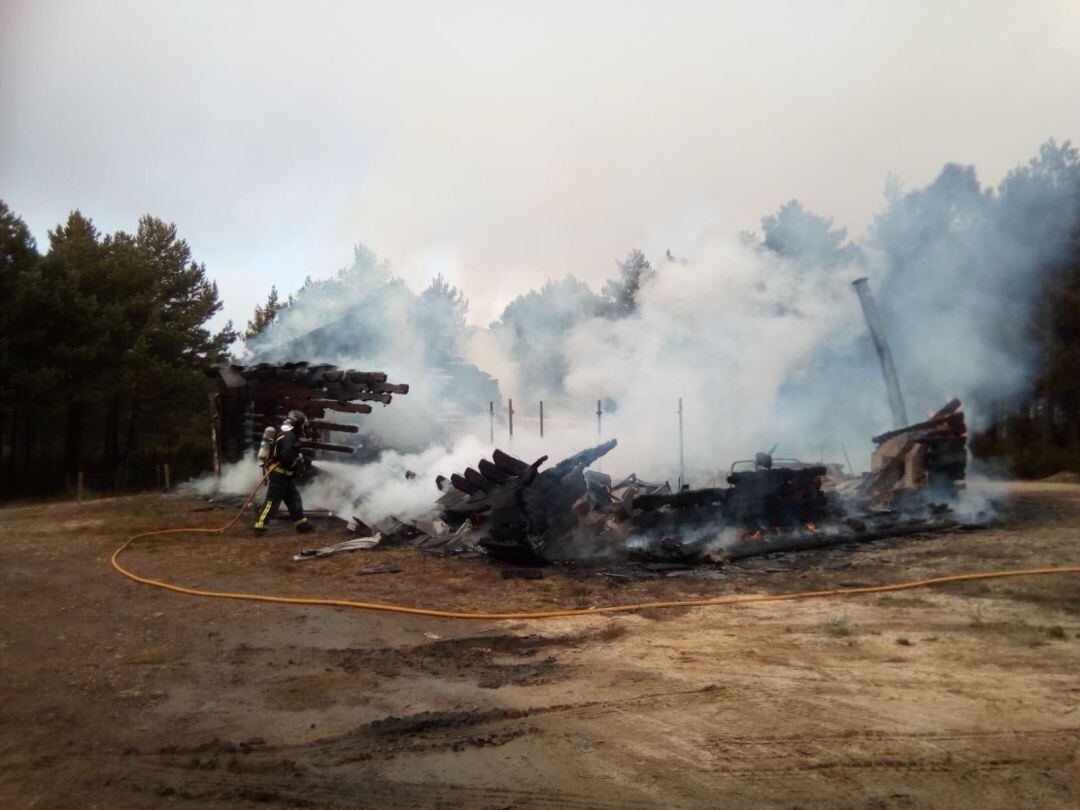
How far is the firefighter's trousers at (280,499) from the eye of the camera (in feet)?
37.0

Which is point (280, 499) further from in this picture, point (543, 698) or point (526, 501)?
point (543, 698)

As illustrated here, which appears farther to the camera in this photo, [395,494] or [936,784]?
[395,494]

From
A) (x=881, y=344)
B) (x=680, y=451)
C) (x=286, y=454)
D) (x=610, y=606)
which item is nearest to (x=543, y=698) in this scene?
(x=610, y=606)

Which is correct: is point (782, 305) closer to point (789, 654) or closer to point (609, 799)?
point (789, 654)

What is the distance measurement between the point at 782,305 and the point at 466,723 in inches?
563

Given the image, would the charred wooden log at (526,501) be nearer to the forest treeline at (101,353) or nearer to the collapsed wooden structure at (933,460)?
the collapsed wooden structure at (933,460)

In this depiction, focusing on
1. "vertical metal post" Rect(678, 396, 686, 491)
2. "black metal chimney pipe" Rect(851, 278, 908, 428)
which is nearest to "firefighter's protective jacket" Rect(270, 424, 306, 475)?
"vertical metal post" Rect(678, 396, 686, 491)

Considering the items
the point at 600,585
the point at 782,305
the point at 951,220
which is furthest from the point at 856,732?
the point at 951,220

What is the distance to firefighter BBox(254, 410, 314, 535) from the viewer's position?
1124cm

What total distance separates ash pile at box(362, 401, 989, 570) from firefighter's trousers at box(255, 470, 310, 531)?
5.08 feet

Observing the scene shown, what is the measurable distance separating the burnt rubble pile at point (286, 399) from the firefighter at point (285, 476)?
2.54 metres

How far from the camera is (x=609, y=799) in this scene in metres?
3.24

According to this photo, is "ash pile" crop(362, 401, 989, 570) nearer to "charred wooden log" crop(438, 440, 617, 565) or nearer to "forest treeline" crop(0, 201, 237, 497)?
"charred wooden log" crop(438, 440, 617, 565)

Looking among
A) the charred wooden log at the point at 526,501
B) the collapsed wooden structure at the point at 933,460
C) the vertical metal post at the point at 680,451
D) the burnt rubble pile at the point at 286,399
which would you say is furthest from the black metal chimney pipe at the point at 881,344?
the burnt rubble pile at the point at 286,399
